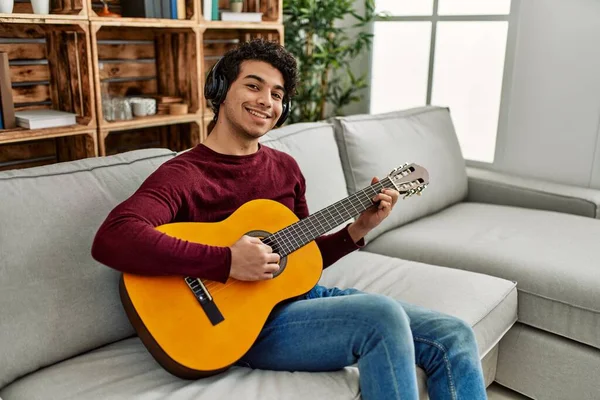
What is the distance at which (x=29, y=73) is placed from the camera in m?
2.37

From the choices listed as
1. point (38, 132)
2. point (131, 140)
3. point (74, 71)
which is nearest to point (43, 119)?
point (38, 132)

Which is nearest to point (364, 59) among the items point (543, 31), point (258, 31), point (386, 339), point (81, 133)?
point (258, 31)

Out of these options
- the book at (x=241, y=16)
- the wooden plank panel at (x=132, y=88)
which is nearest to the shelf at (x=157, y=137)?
the wooden plank panel at (x=132, y=88)

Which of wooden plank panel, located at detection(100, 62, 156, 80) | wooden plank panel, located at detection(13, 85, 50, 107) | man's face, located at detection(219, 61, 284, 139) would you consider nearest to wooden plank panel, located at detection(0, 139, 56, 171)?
wooden plank panel, located at detection(13, 85, 50, 107)

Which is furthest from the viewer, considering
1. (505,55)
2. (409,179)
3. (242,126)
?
(505,55)

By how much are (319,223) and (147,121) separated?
1276mm

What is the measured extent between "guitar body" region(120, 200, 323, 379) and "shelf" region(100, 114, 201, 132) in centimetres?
116

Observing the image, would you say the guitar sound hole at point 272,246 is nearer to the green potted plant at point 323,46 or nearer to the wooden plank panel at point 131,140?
the wooden plank panel at point 131,140

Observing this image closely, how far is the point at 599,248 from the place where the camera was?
1.96 metres

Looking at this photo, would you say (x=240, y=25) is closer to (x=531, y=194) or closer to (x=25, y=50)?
(x=25, y=50)

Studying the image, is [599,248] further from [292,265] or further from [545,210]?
[292,265]

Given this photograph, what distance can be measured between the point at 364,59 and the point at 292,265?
2457mm

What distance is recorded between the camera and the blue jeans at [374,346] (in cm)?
118

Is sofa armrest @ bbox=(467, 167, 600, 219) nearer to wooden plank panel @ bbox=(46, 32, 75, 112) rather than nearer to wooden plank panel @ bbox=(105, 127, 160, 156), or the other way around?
wooden plank panel @ bbox=(105, 127, 160, 156)
